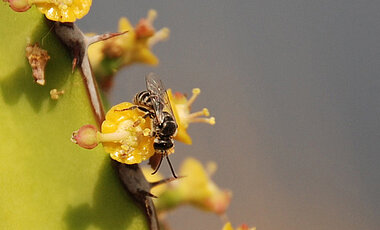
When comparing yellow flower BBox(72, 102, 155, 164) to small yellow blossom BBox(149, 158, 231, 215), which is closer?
yellow flower BBox(72, 102, 155, 164)

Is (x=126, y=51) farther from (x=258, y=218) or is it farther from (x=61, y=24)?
(x=258, y=218)

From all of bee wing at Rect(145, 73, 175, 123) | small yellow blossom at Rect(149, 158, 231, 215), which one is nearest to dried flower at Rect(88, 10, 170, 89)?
bee wing at Rect(145, 73, 175, 123)

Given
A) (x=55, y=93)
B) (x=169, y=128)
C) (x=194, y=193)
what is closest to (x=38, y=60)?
(x=55, y=93)

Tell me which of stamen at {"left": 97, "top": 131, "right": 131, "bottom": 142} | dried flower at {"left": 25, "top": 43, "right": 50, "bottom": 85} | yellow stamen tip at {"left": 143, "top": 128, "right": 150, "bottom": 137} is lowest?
stamen at {"left": 97, "top": 131, "right": 131, "bottom": 142}

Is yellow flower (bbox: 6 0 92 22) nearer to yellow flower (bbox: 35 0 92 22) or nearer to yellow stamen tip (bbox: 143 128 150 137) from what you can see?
yellow flower (bbox: 35 0 92 22)

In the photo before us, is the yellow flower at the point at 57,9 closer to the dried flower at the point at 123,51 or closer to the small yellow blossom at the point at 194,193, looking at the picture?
the dried flower at the point at 123,51
